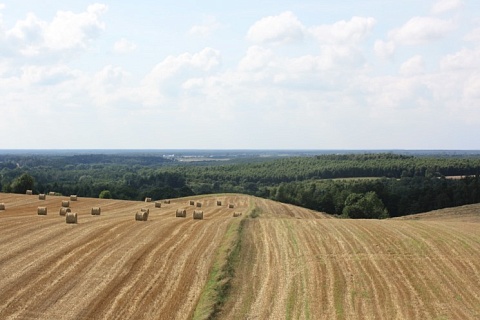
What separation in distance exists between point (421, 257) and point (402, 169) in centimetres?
13294

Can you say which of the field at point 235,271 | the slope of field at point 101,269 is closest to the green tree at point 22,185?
the field at point 235,271

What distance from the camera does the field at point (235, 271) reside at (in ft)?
62.1

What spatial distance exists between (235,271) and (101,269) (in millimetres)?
5936

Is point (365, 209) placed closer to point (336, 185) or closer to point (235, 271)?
point (336, 185)

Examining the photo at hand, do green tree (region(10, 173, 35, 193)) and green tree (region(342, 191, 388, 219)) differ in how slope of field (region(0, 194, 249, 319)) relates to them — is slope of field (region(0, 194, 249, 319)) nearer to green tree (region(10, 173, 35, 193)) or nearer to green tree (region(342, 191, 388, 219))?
green tree (region(342, 191, 388, 219))

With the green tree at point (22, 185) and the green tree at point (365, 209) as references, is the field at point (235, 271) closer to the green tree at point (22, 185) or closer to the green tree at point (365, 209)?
the green tree at point (365, 209)

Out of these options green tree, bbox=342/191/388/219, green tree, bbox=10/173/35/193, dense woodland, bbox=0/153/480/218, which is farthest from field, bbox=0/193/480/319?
green tree, bbox=10/173/35/193

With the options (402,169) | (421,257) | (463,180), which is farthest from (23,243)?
(402,169)

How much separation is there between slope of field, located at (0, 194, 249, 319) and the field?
0.15 feet

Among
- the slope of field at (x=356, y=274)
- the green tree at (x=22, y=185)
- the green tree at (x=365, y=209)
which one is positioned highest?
the slope of field at (x=356, y=274)

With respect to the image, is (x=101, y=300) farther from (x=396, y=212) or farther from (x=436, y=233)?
(x=396, y=212)

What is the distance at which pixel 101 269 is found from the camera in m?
22.6

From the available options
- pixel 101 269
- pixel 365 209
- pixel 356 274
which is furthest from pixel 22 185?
pixel 356 274

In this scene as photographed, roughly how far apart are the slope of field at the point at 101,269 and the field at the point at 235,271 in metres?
0.04
